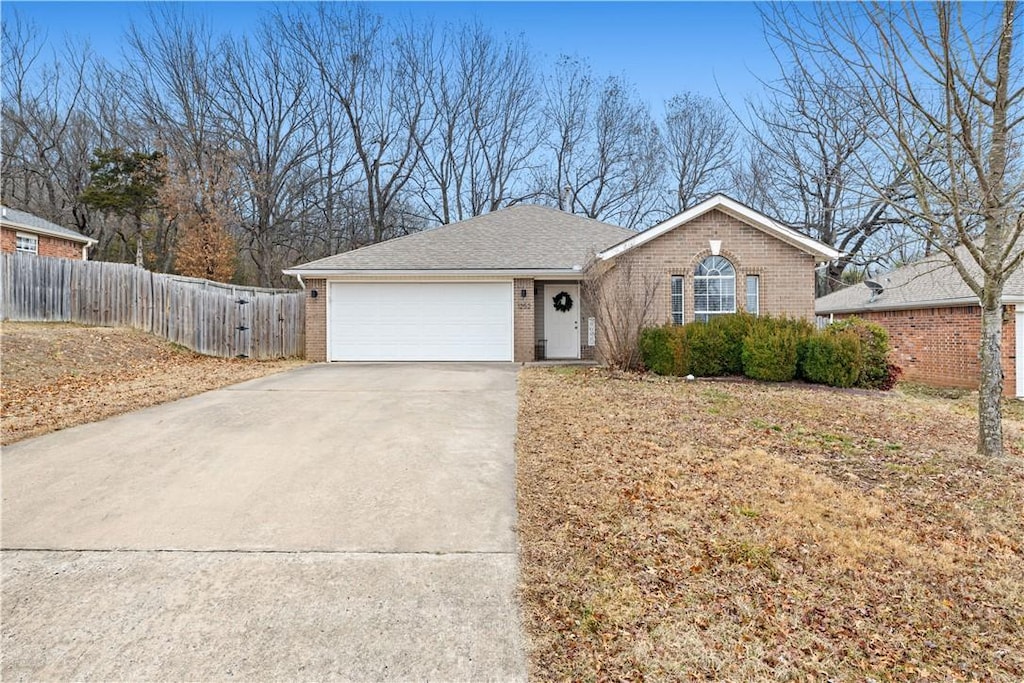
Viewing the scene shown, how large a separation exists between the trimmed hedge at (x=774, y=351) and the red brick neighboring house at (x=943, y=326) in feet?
6.27

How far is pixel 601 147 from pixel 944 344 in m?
18.2

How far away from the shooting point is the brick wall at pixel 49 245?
59.8ft

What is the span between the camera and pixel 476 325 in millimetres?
14266

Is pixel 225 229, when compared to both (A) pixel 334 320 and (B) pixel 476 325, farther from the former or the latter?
(B) pixel 476 325

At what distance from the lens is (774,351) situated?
416 inches

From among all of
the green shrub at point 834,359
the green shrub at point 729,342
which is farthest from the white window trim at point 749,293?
the green shrub at point 834,359

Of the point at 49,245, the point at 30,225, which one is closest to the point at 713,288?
the point at 30,225

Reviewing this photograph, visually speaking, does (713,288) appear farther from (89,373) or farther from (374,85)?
(374,85)

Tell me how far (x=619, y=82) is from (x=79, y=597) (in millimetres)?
30087

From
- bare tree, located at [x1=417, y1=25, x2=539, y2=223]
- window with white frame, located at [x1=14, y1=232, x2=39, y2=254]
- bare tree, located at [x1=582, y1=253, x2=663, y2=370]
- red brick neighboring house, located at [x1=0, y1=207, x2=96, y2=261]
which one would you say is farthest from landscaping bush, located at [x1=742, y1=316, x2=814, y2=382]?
Result: window with white frame, located at [x1=14, y1=232, x2=39, y2=254]

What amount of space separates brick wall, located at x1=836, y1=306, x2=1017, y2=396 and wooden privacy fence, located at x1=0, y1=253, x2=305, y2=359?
A: 17.2 m

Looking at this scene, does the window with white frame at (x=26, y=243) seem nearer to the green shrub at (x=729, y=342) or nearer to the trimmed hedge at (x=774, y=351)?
the trimmed hedge at (x=774, y=351)

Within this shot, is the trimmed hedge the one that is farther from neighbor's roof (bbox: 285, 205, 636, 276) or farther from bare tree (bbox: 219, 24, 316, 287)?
bare tree (bbox: 219, 24, 316, 287)

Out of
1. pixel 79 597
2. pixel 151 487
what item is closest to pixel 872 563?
pixel 79 597
